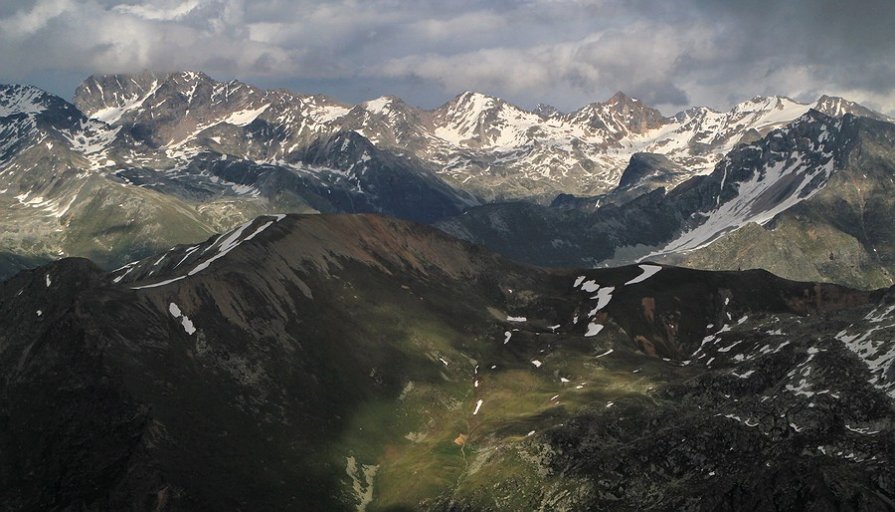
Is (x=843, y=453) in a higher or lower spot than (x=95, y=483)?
higher

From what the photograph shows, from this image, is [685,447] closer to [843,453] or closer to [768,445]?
[768,445]

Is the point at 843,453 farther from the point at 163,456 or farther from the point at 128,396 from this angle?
the point at 128,396

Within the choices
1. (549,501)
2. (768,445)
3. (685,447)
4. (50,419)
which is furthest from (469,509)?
(50,419)

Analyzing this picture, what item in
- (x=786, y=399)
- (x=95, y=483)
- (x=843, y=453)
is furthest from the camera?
(x=786, y=399)

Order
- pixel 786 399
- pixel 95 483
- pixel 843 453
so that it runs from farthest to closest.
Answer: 1. pixel 786 399
2. pixel 95 483
3. pixel 843 453

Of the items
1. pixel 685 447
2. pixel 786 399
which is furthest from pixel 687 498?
pixel 786 399

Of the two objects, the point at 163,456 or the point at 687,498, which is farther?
the point at 163,456

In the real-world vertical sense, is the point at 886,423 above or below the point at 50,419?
above

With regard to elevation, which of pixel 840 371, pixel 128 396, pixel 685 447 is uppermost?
pixel 840 371

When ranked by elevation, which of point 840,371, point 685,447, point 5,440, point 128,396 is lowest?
point 5,440
